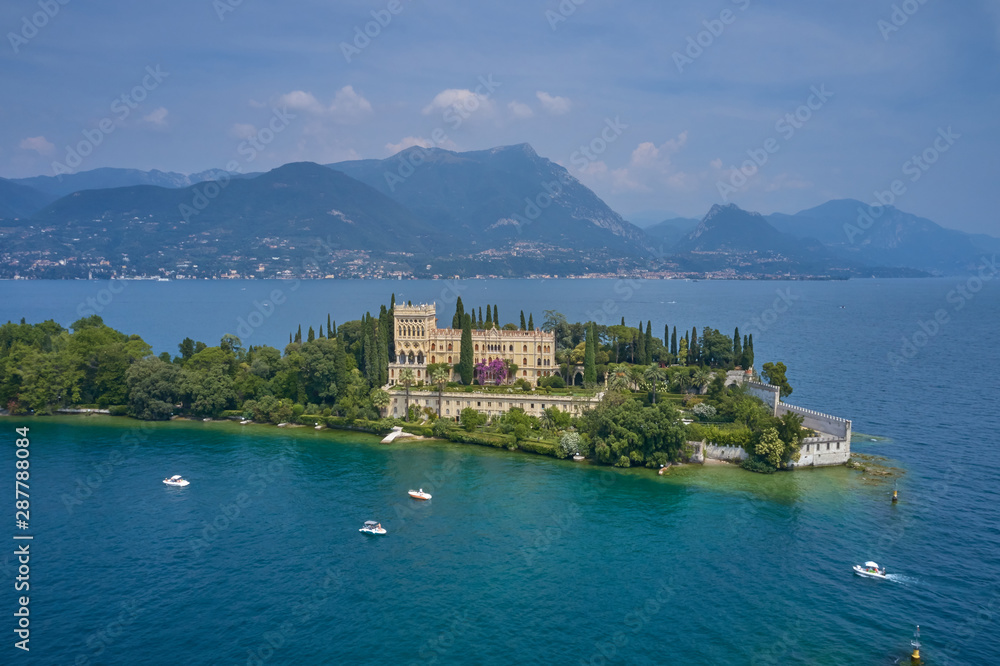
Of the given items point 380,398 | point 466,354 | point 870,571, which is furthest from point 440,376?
point 870,571

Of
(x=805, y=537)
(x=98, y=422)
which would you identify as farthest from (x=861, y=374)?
(x=98, y=422)

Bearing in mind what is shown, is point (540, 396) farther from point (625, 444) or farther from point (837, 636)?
point (837, 636)

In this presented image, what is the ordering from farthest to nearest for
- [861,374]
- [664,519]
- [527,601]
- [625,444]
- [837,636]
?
1. [861,374]
2. [625,444]
3. [664,519]
4. [527,601]
5. [837,636]

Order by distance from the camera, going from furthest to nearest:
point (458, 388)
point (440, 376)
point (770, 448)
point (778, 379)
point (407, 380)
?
1. point (458, 388)
2. point (407, 380)
3. point (778, 379)
4. point (440, 376)
5. point (770, 448)

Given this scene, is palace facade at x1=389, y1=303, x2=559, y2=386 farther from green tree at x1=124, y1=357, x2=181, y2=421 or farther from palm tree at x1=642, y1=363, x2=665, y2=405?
green tree at x1=124, y1=357, x2=181, y2=421

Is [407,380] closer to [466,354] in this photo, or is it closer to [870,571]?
[466,354]

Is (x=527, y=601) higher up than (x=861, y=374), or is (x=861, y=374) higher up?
(x=861, y=374)

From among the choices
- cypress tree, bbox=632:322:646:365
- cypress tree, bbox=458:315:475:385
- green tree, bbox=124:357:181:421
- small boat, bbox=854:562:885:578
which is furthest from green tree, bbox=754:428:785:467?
green tree, bbox=124:357:181:421

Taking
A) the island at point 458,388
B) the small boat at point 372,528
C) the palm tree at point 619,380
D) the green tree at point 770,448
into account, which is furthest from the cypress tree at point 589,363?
the small boat at point 372,528
